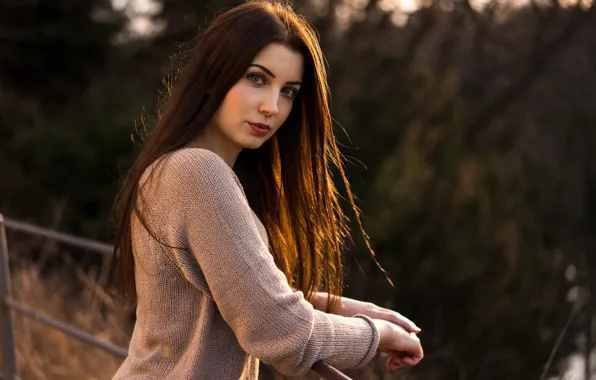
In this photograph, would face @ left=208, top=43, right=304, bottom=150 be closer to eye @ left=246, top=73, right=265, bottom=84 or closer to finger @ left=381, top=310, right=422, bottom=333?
eye @ left=246, top=73, right=265, bottom=84

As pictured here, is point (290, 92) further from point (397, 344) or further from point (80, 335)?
point (80, 335)

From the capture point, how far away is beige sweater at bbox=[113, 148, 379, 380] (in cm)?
120

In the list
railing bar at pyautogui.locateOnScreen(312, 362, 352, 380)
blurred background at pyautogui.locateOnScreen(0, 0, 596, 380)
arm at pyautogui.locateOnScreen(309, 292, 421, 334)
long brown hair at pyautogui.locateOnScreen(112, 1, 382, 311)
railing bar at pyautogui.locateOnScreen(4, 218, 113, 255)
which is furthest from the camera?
blurred background at pyautogui.locateOnScreen(0, 0, 596, 380)

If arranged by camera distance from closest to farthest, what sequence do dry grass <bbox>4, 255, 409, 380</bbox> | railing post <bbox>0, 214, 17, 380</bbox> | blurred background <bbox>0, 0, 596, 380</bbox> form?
railing post <bbox>0, 214, 17, 380</bbox>
dry grass <bbox>4, 255, 409, 380</bbox>
blurred background <bbox>0, 0, 596, 380</bbox>

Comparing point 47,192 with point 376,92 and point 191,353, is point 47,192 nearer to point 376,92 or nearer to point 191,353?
point 376,92

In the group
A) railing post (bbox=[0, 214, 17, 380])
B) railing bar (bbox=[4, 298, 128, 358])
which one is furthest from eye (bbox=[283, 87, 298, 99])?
railing post (bbox=[0, 214, 17, 380])

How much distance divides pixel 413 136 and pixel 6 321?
20.3 ft

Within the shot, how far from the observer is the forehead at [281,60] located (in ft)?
4.43

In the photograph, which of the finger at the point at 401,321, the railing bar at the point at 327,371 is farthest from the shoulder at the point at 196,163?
the finger at the point at 401,321

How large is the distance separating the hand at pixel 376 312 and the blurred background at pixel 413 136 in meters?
4.91

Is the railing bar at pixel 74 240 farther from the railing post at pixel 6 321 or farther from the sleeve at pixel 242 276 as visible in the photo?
the sleeve at pixel 242 276

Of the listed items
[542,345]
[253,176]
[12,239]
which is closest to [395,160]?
[542,345]

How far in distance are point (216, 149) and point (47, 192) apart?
9046 mm

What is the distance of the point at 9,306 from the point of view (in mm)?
3221
